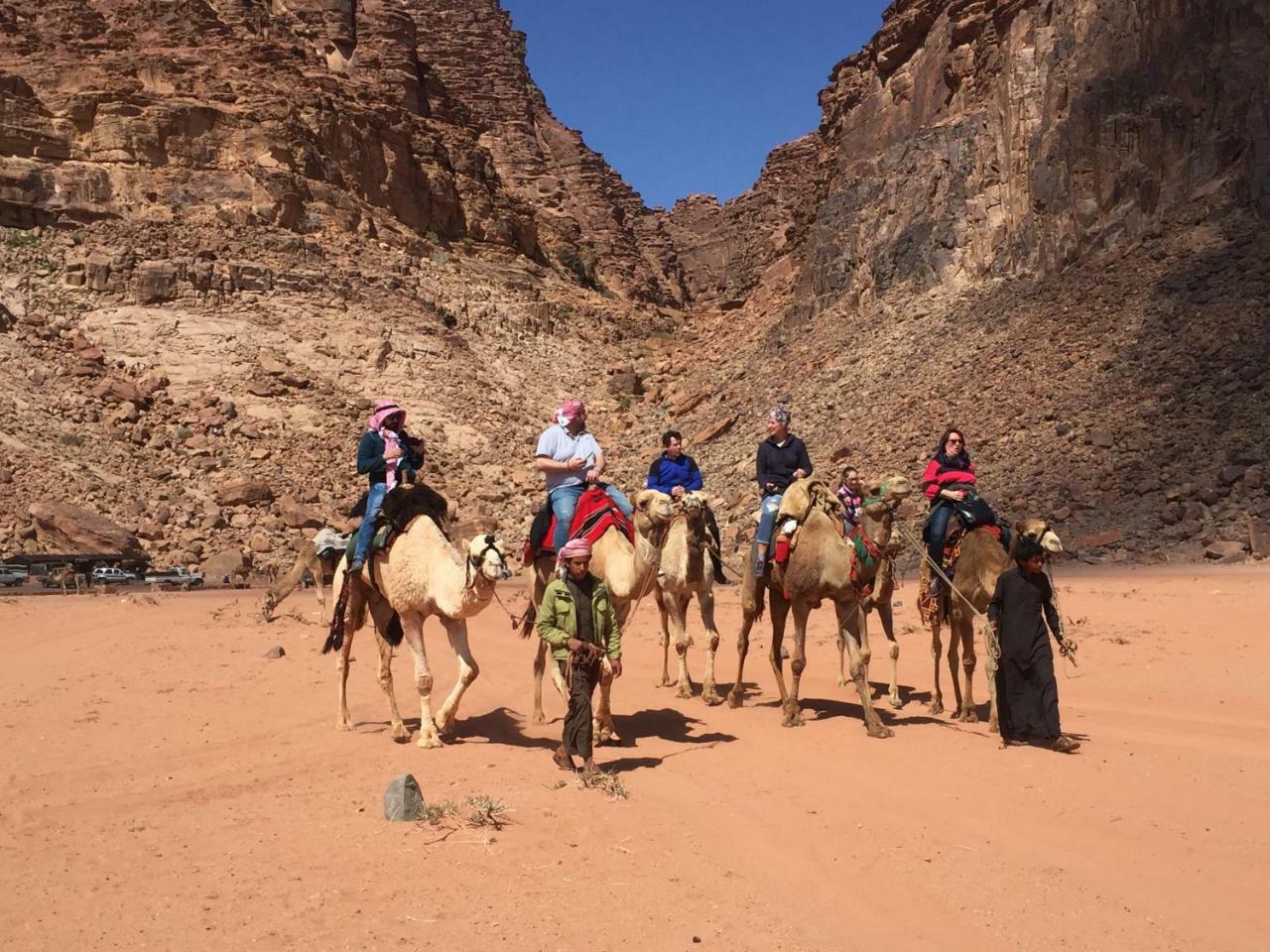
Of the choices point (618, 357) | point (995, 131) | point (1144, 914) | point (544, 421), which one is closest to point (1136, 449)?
point (995, 131)

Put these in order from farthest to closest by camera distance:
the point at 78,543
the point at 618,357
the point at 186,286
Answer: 1. the point at 618,357
2. the point at 186,286
3. the point at 78,543

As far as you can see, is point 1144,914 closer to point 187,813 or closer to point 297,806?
point 297,806

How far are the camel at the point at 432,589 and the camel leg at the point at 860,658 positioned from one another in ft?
9.91

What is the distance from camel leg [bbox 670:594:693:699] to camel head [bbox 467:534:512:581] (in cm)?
310

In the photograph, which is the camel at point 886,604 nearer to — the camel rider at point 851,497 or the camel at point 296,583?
the camel rider at point 851,497

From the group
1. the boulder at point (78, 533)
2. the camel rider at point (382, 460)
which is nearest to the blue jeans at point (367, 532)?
the camel rider at point (382, 460)

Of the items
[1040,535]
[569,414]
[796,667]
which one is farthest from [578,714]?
[1040,535]

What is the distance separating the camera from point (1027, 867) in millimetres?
6484

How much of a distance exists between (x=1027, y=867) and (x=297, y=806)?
14.5 ft

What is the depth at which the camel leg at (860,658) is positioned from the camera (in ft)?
32.8

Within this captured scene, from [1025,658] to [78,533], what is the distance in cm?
2959

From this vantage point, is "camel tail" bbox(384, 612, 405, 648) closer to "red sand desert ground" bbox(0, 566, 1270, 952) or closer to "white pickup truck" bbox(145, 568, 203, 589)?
"red sand desert ground" bbox(0, 566, 1270, 952)

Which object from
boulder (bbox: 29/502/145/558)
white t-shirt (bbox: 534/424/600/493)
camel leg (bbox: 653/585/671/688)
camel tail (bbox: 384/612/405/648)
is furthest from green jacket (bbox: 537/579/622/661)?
boulder (bbox: 29/502/145/558)

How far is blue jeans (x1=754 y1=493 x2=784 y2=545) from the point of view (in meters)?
11.2
